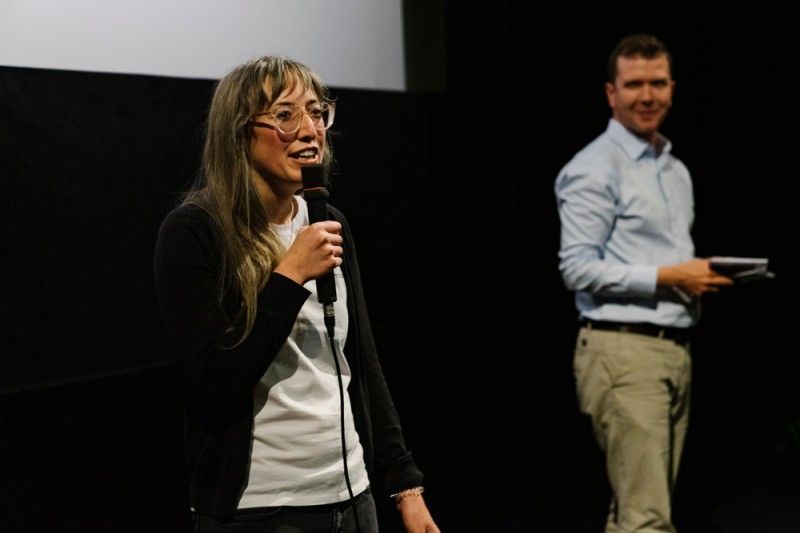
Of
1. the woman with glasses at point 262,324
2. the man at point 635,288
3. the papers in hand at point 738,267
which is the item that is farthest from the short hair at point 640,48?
the woman with glasses at point 262,324

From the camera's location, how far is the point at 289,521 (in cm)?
152

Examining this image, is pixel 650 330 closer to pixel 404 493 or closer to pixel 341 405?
pixel 404 493

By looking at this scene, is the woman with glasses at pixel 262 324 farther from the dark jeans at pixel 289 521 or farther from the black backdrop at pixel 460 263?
the black backdrop at pixel 460 263

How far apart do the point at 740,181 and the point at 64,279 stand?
347 cm

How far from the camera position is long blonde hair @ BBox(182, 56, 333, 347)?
148 cm

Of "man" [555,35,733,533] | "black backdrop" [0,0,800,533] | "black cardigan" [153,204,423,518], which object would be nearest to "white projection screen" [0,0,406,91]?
"black backdrop" [0,0,800,533]

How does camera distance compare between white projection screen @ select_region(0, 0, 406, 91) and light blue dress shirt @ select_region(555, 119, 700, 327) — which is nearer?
white projection screen @ select_region(0, 0, 406, 91)

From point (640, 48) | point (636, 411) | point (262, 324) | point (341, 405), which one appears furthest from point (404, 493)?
point (640, 48)

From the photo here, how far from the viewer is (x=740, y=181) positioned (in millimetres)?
4801

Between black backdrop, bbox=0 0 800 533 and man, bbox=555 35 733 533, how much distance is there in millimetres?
761

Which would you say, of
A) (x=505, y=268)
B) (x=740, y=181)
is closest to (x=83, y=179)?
(x=505, y=268)

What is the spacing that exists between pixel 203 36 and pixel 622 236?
4.38 feet

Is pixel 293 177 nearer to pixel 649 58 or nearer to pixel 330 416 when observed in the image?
pixel 330 416

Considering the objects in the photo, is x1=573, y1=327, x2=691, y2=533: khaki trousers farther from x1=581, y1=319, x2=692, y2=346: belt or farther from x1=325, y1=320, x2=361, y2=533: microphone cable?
x1=325, y1=320, x2=361, y2=533: microphone cable
